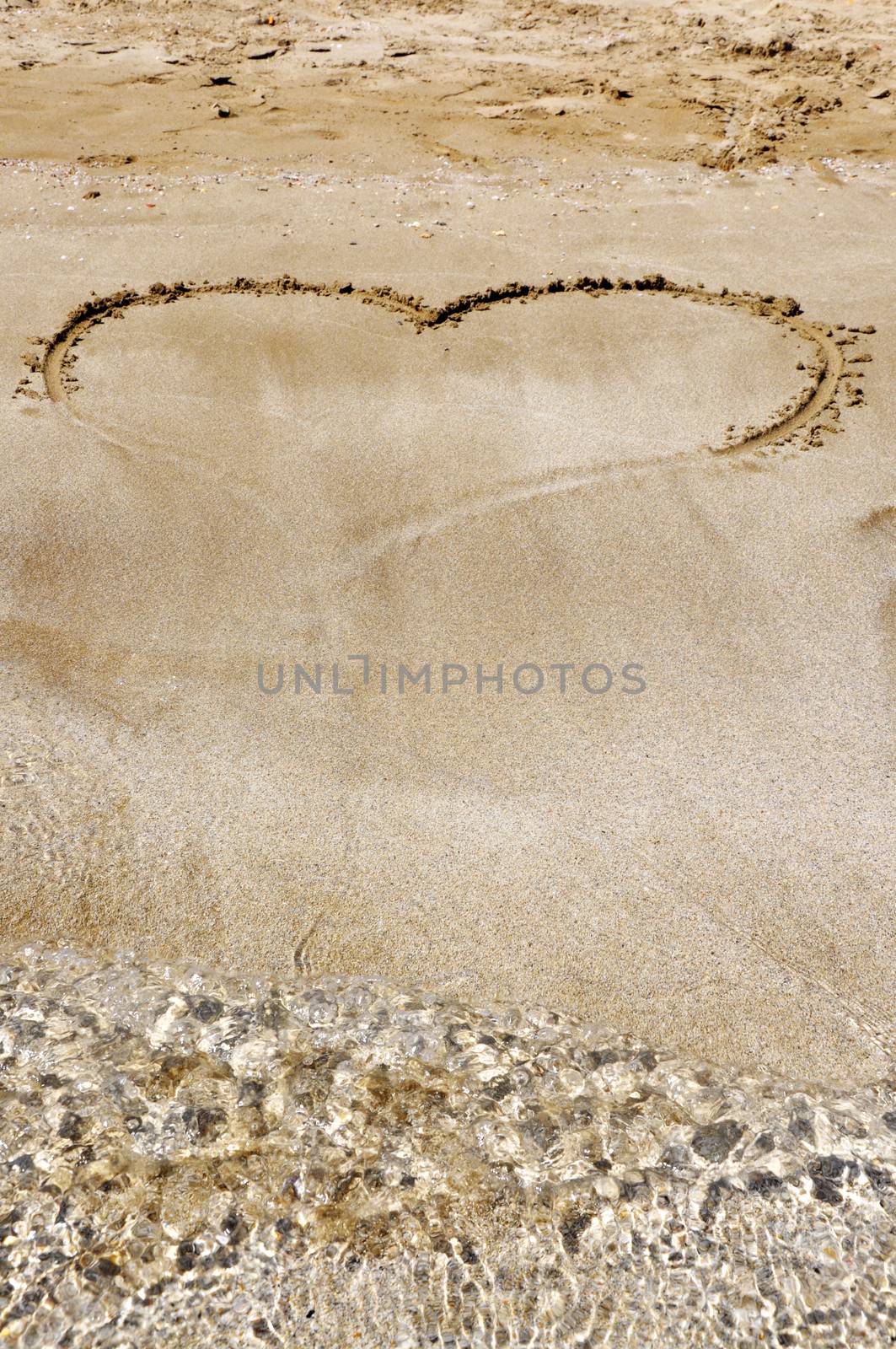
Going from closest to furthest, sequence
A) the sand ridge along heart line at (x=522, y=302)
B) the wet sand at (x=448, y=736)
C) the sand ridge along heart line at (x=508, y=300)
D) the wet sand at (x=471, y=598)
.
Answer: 1. the wet sand at (x=448, y=736)
2. the wet sand at (x=471, y=598)
3. the sand ridge along heart line at (x=522, y=302)
4. the sand ridge along heart line at (x=508, y=300)

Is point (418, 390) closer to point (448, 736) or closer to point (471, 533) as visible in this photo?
point (471, 533)

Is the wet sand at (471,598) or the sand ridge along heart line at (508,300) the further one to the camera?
the sand ridge along heart line at (508,300)

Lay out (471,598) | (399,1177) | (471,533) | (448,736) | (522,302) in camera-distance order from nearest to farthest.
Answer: (399,1177) → (448,736) → (471,598) → (471,533) → (522,302)

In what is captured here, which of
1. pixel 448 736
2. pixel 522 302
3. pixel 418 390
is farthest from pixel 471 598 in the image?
pixel 522 302

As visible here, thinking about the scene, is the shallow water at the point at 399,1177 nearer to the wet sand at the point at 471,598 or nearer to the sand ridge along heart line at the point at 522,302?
the wet sand at the point at 471,598

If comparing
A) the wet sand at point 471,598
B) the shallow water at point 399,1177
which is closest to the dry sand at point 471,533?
the wet sand at point 471,598

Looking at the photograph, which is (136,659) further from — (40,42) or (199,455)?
(40,42)
